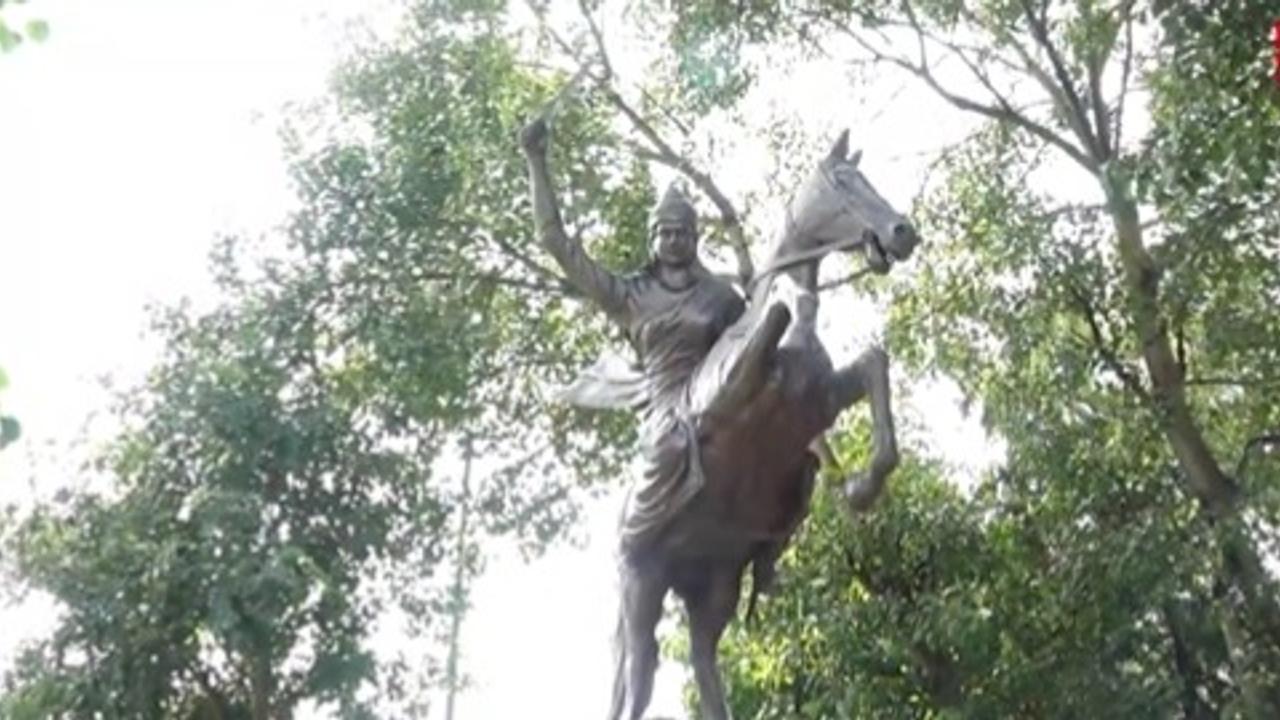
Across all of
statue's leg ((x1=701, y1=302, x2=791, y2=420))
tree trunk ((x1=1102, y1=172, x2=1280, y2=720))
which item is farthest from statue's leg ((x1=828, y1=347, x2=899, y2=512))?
tree trunk ((x1=1102, y1=172, x2=1280, y2=720))

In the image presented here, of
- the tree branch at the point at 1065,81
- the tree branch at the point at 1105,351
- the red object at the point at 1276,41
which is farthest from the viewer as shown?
the tree branch at the point at 1065,81

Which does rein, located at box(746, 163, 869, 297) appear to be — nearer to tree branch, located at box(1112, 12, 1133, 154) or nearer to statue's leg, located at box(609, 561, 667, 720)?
statue's leg, located at box(609, 561, 667, 720)

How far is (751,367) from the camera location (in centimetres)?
500

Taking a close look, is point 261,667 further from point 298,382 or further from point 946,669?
point 946,669

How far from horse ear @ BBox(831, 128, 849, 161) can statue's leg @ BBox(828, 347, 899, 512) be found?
64 centimetres

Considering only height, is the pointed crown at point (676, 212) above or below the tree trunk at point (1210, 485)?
below

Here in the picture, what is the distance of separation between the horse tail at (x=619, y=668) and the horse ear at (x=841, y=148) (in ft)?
5.09

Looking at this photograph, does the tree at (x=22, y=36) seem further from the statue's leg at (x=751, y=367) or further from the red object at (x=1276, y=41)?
the red object at (x=1276, y=41)

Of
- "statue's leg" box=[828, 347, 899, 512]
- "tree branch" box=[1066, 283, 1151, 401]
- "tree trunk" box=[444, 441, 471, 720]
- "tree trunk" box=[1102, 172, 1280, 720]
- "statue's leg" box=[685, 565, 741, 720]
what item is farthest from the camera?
"tree trunk" box=[444, 441, 471, 720]

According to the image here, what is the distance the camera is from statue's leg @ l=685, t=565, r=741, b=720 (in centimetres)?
533

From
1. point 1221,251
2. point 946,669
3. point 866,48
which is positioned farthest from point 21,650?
point 1221,251

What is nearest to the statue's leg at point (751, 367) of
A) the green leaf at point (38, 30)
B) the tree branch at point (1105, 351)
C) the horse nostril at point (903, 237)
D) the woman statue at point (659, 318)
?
the woman statue at point (659, 318)

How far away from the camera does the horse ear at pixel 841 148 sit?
5.36 meters

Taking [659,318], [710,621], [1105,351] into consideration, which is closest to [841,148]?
[659,318]
